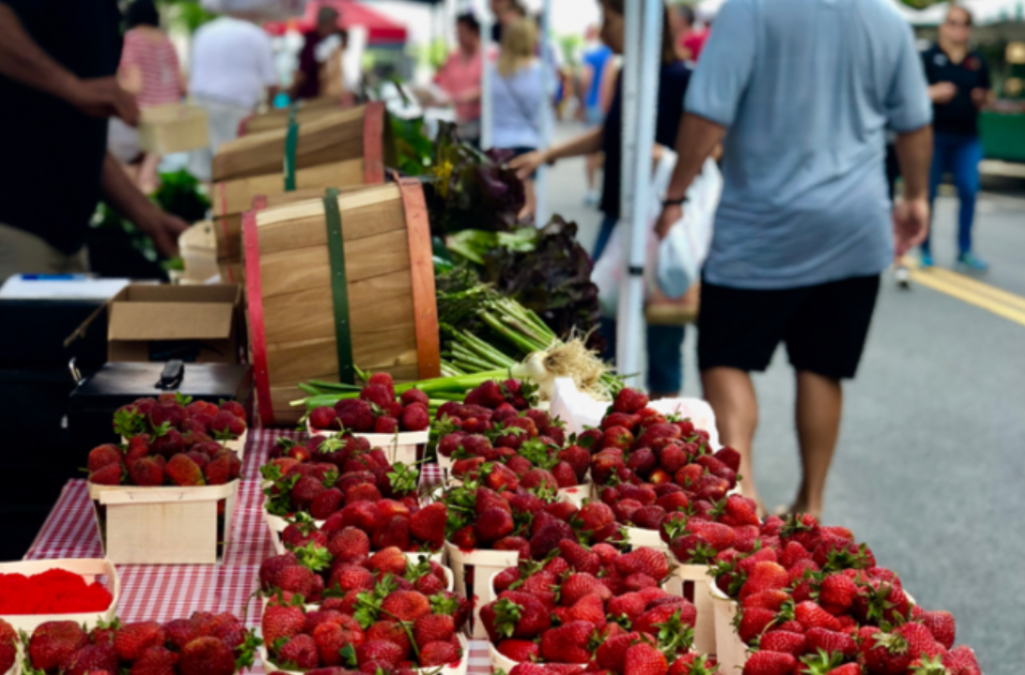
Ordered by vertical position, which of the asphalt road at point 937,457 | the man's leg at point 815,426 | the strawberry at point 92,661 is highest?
the strawberry at point 92,661

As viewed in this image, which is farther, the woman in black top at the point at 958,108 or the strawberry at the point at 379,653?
the woman in black top at the point at 958,108

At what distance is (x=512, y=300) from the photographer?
3482mm

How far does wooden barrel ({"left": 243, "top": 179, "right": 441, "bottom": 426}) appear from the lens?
2.80 metres

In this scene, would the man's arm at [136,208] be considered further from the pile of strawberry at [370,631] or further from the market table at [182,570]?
the pile of strawberry at [370,631]

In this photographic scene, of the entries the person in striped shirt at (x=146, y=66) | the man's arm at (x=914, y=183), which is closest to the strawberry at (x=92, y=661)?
the man's arm at (x=914, y=183)

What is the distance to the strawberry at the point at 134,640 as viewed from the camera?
1.46m

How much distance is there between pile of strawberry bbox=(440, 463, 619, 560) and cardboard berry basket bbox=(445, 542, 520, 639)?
0.6 inches

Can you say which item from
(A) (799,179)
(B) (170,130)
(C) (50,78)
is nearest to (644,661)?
(A) (799,179)

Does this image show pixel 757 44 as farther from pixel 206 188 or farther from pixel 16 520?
pixel 206 188

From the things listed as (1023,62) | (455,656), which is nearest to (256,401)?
Answer: (455,656)

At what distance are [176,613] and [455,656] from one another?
0.73 metres

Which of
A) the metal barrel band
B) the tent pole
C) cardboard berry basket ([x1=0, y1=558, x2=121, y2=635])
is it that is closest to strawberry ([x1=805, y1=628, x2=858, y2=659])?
cardboard berry basket ([x1=0, y1=558, x2=121, y2=635])

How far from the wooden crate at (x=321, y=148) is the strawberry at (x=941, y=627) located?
97.9 inches

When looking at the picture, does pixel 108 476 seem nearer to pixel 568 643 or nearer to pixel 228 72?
pixel 568 643
